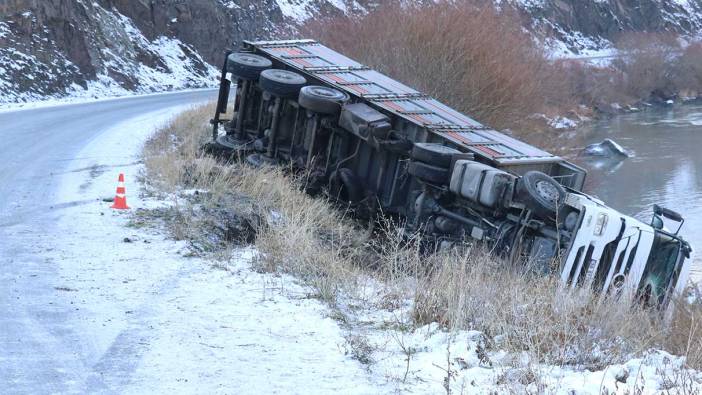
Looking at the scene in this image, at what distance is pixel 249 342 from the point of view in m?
5.01

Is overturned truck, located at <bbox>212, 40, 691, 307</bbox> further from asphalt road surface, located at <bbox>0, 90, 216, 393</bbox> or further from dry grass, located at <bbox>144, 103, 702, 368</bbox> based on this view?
asphalt road surface, located at <bbox>0, 90, 216, 393</bbox>

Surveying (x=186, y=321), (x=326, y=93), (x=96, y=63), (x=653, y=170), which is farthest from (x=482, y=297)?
(x=96, y=63)

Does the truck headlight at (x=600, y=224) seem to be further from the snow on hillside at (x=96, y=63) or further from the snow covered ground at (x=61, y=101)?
the snow on hillside at (x=96, y=63)

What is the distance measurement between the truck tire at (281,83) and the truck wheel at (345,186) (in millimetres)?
1498

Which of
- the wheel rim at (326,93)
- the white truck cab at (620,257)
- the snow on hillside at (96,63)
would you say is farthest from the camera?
the snow on hillside at (96,63)

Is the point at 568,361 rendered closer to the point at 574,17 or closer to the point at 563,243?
the point at 563,243

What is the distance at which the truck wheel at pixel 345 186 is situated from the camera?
11.1m

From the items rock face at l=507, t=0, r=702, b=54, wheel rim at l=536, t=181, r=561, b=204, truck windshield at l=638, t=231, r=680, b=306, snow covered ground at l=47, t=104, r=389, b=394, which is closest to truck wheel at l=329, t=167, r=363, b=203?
wheel rim at l=536, t=181, r=561, b=204

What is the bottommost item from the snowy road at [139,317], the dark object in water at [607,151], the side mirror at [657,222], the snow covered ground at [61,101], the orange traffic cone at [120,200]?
the snow covered ground at [61,101]

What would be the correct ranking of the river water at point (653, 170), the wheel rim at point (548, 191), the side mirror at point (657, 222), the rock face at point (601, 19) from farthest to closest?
the rock face at point (601, 19) → the river water at point (653, 170) → the side mirror at point (657, 222) → the wheel rim at point (548, 191)

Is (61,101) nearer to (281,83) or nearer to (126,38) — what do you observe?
(126,38)

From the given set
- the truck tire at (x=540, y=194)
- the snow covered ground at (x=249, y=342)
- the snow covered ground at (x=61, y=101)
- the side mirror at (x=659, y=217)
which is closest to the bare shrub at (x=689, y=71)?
the snow covered ground at (x=61, y=101)

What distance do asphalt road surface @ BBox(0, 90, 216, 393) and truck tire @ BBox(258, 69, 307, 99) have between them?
3.03 metres

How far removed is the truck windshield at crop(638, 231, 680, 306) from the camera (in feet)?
26.6
